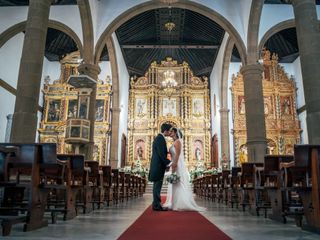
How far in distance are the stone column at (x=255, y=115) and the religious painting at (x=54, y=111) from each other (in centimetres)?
1254

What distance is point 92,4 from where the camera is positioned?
482 inches

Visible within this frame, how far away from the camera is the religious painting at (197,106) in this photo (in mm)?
21656

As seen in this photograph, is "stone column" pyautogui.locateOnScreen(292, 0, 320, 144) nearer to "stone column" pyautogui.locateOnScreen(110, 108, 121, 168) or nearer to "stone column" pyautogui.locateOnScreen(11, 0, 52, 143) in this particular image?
"stone column" pyautogui.locateOnScreen(11, 0, 52, 143)

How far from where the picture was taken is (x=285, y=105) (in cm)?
1928

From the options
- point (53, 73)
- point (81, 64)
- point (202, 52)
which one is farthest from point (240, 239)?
point (53, 73)

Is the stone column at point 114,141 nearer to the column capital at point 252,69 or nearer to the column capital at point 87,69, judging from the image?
the column capital at point 87,69

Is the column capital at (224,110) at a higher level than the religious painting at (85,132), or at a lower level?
higher

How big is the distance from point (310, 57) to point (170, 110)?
15.7 meters

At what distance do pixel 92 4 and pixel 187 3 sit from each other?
12.6 ft

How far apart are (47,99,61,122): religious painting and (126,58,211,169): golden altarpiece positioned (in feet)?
15.8

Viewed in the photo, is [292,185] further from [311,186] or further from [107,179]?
[107,179]

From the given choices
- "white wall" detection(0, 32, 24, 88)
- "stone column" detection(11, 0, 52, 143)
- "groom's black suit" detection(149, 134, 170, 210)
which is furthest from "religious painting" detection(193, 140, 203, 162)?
"groom's black suit" detection(149, 134, 170, 210)

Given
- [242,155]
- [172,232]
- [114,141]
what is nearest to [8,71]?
[114,141]

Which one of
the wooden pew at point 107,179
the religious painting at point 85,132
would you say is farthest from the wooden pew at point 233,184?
the religious painting at point 85,132
